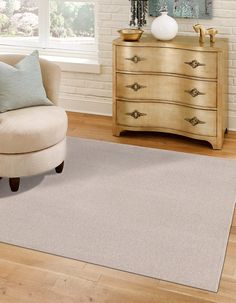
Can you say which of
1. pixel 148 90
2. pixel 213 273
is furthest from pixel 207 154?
pixel 213 273

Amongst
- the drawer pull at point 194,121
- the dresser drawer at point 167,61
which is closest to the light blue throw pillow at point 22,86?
the dresser drawer at point 167,61

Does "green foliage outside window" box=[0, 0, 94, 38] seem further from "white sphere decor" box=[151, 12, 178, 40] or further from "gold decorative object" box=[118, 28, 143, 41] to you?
"white sphere decor" box=[151, 12, 178, 40]

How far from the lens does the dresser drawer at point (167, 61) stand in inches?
175

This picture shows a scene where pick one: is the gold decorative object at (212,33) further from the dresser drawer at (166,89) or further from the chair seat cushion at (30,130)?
the chair seat cushion at (30,130)

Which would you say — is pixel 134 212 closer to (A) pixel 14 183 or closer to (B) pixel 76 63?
(A) pixel 14 183

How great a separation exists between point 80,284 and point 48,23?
3.25 m

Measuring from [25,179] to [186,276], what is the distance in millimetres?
1536

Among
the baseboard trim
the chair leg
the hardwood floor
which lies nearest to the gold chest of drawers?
the baseboard trim

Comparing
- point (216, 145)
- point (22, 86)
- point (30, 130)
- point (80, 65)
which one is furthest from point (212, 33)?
point (30, 130)

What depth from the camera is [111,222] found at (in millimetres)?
3496

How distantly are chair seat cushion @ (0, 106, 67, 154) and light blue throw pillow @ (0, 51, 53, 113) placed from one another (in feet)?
0.24

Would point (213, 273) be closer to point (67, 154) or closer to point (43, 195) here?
point (43, 195)

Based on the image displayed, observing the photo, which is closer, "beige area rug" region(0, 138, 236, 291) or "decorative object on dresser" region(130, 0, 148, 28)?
"beige area rug" region(0, 138, 236, 291)

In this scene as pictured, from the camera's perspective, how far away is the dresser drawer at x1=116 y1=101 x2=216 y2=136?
4.59m
